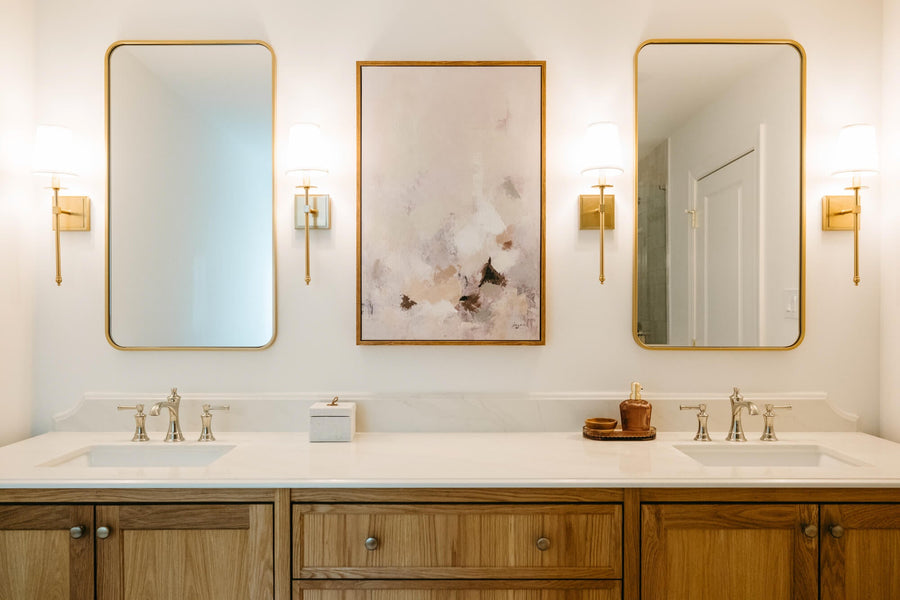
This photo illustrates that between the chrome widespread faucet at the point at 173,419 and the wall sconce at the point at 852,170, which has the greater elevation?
the wall sconce at the point at 852,170

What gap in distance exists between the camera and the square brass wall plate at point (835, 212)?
2.07m

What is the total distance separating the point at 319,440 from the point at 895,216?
198 centimetres

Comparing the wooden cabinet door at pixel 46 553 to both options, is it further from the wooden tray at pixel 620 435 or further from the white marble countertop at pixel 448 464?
the wooden tray at pixel 620 435

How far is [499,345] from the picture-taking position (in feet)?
6.86

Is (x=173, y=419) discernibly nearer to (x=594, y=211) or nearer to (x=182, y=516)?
(x=182, y=516)

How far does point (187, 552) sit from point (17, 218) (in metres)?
1.27

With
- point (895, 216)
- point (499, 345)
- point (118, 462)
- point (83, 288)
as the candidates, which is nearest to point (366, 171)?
point (499, 345)

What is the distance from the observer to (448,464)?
5.44 feet

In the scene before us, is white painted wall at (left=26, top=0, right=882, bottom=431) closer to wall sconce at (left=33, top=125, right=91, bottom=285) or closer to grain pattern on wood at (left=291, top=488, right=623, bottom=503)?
wall sconce at (left=33, top=125, right=91, bottom=285)

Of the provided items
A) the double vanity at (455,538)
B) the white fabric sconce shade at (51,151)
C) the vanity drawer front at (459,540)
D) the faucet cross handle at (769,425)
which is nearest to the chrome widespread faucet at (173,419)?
the double vanity at (455,538)

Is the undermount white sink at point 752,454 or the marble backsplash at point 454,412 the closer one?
the undermount white sink at point 752,454

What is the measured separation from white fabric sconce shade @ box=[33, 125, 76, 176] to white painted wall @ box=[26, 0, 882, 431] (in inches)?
4.9

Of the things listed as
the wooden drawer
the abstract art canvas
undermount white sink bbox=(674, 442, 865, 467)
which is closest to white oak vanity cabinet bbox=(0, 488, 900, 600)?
the wooden drawer

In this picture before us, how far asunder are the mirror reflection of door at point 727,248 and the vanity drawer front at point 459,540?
0.88 meters
